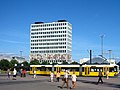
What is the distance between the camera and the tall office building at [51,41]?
185m

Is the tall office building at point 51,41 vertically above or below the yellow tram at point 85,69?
above

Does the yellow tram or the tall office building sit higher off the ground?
the tall office building

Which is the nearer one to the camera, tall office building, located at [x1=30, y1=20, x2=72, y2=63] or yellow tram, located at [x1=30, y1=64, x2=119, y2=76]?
yellow tram, located at [x1=30, y1=64, x2=119, y2=76]

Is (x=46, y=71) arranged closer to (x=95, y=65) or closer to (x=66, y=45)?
(x=95, y=65)

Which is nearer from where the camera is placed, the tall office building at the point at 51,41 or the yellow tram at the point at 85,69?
the yellow tram at the point at 85,69

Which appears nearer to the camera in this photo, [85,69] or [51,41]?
[85,69]

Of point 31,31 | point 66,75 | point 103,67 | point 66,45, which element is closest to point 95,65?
point 103,67

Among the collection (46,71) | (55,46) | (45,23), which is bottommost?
(46,71)

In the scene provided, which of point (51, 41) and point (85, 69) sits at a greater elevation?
point (51, 41)

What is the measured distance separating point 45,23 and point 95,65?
137 meters

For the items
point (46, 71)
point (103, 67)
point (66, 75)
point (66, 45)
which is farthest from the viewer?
point (66, 45)

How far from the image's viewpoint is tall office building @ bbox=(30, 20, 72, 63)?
185 meters

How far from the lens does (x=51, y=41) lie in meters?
189

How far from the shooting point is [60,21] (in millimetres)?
187875
